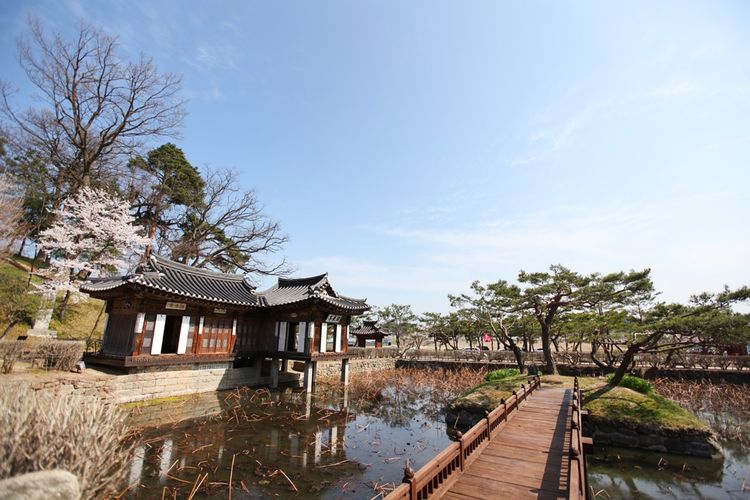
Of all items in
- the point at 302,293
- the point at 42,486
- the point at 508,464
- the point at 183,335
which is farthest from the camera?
the point at 302,293

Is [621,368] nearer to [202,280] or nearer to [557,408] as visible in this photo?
[557,408]

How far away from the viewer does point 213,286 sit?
19141 mm

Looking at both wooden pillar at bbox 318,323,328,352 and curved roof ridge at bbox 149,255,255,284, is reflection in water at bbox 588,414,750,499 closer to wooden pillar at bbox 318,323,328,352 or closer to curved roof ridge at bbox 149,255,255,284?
wooden pillar at bbox 318,323,328,352

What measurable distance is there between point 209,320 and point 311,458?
1064 centimetres

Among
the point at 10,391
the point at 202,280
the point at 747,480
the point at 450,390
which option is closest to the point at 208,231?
the point at 202,280

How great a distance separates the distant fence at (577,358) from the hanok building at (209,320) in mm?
11025

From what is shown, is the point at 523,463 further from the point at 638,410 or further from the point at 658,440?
the point at 638,410

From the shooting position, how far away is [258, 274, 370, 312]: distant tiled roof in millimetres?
20608

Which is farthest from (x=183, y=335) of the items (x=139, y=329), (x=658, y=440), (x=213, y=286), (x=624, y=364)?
(x=624, y=364)

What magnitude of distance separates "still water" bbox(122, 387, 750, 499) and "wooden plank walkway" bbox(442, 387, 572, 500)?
173 cm

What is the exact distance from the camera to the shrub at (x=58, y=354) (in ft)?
44.0

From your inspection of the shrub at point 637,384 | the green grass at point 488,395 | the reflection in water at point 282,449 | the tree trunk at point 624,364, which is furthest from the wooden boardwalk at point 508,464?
the shrub at point 637,384

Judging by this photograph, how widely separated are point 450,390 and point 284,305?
1134 cm

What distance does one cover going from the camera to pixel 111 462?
445 centimetres
